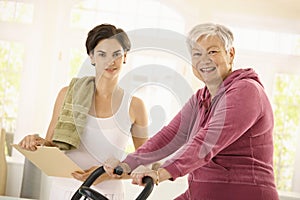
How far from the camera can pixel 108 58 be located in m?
2.15

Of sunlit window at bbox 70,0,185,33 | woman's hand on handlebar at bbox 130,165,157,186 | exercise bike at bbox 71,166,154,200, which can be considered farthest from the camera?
sunlit window at bbox 70,0,185,33

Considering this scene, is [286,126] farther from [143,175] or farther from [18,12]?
[143,175]

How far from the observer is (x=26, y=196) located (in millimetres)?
3932

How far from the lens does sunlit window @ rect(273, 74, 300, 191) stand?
4320 millimetres

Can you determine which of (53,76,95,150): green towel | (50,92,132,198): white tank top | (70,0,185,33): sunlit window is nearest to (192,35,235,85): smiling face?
(50,92,132,198): white tank top

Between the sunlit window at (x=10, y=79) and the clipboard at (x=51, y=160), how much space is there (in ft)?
7.23

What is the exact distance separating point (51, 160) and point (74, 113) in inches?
Result: 15.5

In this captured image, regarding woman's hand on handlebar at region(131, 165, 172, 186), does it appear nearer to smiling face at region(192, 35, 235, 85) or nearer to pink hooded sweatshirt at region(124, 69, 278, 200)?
pink hooded sweatshirt at region(124, 69, 278, 200)

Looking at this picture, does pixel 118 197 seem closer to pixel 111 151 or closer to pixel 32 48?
pixel 111 151

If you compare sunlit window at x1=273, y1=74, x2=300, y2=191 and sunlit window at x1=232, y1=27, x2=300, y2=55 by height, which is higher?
sunlit window at x1=232, y1=27, x2=300, y2=55

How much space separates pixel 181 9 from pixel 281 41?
2.51 feet

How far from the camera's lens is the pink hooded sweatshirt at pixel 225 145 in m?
1.73

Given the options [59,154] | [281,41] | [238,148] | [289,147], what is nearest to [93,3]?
[281,41]

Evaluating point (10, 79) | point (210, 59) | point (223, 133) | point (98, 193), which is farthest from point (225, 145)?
point (10, 79)
